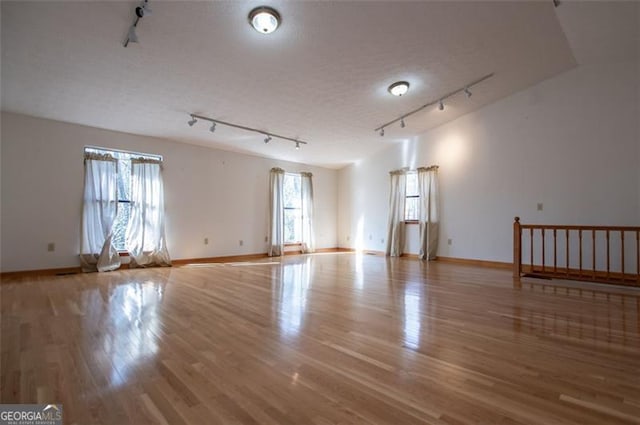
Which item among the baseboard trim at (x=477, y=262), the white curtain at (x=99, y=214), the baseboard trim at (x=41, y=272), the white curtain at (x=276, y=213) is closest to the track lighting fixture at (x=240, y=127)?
the white curtain at (x=276, y=213)

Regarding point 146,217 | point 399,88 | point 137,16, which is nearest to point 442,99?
point 399,88

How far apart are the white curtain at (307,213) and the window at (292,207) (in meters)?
0.11

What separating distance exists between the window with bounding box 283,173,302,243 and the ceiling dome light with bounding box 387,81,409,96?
389cm

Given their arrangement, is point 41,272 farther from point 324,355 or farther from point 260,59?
point 324,355

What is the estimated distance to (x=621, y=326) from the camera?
2.42 m

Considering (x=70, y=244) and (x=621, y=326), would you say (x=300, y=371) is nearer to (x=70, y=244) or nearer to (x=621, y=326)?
(x=621, y=326)

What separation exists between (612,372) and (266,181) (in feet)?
21.9

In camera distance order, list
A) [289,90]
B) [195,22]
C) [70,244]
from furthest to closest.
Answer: [70,244] → [289,90] → [195,22]

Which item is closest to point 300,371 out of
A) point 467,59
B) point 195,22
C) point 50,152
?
point 195,22

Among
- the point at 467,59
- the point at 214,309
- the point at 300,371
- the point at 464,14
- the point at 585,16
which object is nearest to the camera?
the point at 300,371

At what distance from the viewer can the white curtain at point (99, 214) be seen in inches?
196

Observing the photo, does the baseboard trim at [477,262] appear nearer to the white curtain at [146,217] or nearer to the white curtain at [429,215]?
the white curtain at [429,215]

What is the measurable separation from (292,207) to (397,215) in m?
2.71

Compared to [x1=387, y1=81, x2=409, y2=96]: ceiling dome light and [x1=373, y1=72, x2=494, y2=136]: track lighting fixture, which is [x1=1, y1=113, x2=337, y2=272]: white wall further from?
[x1=387, y1=81, x2=409, y2=96]: ceiling dome light
